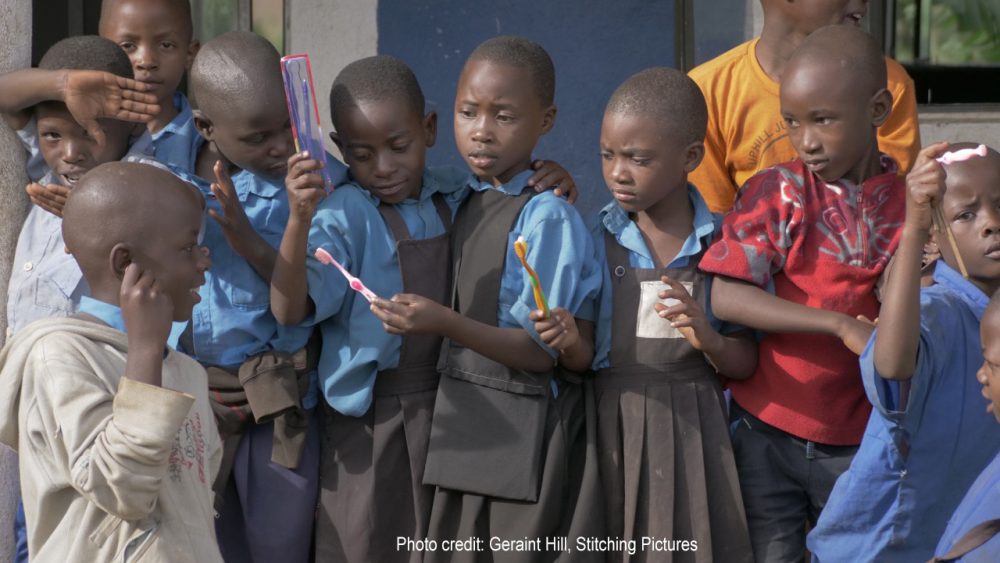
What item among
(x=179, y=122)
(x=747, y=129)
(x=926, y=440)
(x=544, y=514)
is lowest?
(x=544, y=514)

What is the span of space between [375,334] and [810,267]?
3.62 ft

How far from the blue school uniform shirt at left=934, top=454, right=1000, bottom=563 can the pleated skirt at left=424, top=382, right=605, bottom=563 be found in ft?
3.12

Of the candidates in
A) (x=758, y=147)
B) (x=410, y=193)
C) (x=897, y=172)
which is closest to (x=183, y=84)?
(x=410, y=193)

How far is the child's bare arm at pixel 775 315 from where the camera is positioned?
128 inches

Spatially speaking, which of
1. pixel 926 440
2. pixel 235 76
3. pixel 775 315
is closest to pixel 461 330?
pixel 775 315

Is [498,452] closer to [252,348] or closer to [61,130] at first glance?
[252,348]

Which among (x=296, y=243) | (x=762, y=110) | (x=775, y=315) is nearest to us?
(x=296, y=243)

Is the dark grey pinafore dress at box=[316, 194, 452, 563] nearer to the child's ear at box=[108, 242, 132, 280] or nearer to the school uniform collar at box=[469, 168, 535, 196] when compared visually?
the school uniform collar at box=[469, 168, 535, 196]

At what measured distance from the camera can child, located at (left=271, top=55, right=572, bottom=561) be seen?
342cm

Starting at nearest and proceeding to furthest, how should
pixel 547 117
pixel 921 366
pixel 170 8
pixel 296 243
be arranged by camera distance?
pixel 921 366 < pixel 296 243 < pixel 547 117 < pixel 170 8

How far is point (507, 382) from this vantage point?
3.41 m

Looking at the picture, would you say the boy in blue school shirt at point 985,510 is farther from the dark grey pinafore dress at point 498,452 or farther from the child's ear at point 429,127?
the child's ear at point 429,127

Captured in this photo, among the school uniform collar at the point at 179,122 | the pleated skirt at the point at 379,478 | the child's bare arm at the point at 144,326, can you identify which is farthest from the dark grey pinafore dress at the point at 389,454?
the child's bare arm at the point at 144,326

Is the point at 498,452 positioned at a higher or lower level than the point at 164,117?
lower
